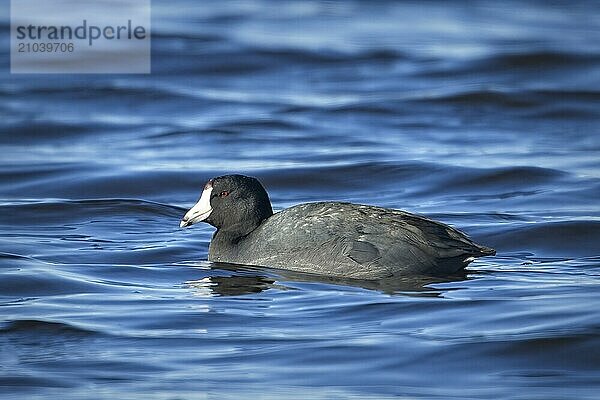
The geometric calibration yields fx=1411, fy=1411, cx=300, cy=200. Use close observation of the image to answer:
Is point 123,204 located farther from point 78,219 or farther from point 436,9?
point 436,9

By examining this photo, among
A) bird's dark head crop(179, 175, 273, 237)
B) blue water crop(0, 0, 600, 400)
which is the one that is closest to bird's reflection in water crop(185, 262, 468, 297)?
blue water crop(0, 0, 600, 400)

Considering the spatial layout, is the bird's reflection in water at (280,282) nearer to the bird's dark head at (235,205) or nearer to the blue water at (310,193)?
the blue water at (310,193)

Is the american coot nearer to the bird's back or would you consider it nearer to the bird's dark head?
the bird's back

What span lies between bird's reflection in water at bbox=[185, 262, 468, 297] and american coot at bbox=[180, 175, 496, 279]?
0.06 m

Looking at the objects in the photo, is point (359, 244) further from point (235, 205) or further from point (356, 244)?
point (235, 205)

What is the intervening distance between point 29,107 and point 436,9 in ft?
36.1

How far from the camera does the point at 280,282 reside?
1138 centimetres

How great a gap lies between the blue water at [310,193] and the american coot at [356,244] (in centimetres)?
15

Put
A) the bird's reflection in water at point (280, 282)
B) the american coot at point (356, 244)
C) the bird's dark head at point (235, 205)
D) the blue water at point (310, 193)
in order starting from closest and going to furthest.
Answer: the blue water at point (310, 193), the bird's reflection in water at point (280, 282), the american coot at point (356, 244), the bird's dark head at point (235, 205)

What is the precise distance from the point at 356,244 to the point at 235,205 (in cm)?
128

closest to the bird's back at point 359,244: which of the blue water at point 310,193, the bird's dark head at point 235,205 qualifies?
the blue water at point 310,193

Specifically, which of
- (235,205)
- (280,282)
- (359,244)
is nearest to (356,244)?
(359,244)

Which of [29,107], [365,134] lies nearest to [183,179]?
[365,134]

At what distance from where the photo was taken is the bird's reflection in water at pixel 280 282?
11.1 m
